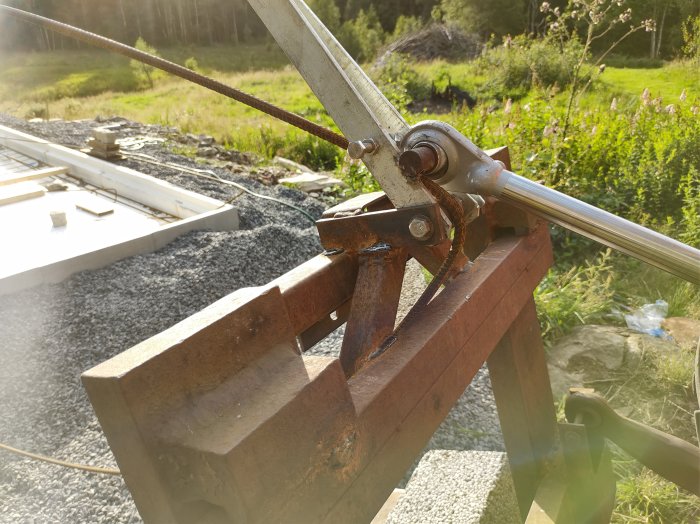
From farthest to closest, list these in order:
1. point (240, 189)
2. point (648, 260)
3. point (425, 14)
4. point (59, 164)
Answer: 1. point (425, 14)
2. point (59, 164)
3. point (240, 189)
4. point (648, 260)

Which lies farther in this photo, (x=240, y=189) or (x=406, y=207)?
(x=240, y=189)

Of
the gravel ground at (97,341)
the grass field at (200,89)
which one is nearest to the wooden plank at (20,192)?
the gravel ground at (97,341)

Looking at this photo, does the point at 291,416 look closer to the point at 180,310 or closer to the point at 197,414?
the point at 197,414

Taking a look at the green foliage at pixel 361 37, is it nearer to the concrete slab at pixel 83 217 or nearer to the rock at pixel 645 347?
the concrete slab at pixel 83 217

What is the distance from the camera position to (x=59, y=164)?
23.0ft

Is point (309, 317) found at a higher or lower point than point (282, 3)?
lower

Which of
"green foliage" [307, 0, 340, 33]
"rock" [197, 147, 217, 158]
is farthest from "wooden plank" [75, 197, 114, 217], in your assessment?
"green foliage" [307, 0, 340, 33]

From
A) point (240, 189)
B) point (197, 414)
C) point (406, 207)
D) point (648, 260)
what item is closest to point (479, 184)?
point (406, 207)

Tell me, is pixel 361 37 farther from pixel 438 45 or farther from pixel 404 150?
pixel 404 150

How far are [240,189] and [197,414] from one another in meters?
6.04

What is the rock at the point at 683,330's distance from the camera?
340 centimetres

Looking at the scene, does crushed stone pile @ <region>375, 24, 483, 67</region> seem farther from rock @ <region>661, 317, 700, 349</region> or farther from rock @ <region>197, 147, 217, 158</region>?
rock @ <region>661, 317, 700, 349</region>

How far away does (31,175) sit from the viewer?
635cm

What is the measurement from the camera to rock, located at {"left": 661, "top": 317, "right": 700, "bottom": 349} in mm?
3402
